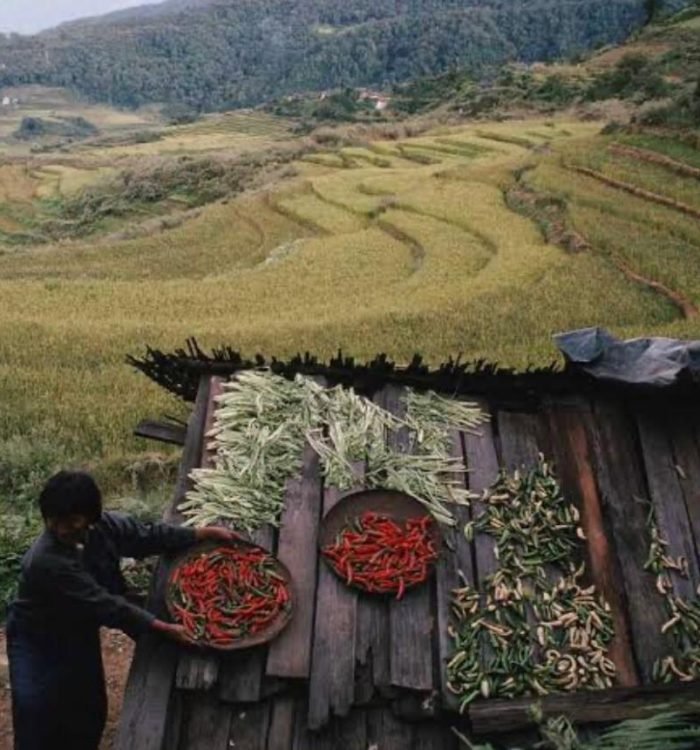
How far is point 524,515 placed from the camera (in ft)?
12.9

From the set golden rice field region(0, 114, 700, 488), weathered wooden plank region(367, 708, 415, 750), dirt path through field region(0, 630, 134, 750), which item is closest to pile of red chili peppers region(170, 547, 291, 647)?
weathered wooden plank region(367, 708, 415, 750)

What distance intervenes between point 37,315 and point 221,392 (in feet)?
30.7

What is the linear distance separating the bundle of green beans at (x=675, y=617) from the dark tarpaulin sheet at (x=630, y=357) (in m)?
0.71

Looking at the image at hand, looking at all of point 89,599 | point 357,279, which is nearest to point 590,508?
point 89,599

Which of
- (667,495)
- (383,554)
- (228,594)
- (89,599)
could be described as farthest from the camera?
(667,495)

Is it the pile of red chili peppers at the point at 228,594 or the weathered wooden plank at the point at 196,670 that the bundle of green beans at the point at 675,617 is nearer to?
the pile of red chili peppers at the point at 228,594

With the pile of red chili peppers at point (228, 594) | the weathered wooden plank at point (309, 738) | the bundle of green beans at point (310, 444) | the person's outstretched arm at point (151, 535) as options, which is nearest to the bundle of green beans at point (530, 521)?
the bundle of green beans at point (310, 444)

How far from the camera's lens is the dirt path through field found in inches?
189

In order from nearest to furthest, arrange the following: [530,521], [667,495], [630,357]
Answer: [530,521], [667,495], [630,357]

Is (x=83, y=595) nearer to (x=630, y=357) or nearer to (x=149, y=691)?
(x=149, y=691)

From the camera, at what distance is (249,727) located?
10.7ft

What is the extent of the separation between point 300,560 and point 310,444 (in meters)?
0.68

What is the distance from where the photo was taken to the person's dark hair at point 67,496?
129 inches

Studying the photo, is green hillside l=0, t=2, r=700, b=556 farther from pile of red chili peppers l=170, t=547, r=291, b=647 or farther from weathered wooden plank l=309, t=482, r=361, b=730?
weathered wooden plank l=309, t=482, r=361, b=730
